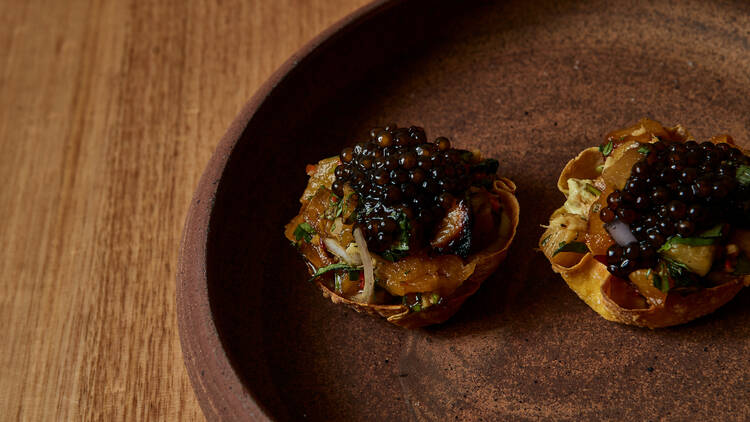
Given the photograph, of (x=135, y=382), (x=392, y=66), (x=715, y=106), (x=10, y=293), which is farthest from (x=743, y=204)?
(x=10, y=293)

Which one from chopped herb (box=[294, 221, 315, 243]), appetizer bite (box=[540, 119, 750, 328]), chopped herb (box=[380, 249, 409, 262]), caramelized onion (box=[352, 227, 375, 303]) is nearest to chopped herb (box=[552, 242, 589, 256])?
appetizer bite (box=[540, 119, 750, 328])

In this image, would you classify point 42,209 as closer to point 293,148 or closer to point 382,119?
point 293,148

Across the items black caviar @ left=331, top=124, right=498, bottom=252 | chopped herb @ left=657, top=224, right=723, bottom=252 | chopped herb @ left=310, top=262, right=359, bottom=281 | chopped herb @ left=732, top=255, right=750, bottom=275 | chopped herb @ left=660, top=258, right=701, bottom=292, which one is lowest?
chopped herb @ left=732, top=255, right=750, bottom=275

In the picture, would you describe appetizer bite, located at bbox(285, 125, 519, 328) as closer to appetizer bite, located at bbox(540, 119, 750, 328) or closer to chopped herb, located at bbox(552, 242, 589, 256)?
chopped herb, located at bbox(552, 242, 589, 256)

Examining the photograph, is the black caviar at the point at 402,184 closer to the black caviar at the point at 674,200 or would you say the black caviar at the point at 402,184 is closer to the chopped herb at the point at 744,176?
the black caviar at the point at 674,200

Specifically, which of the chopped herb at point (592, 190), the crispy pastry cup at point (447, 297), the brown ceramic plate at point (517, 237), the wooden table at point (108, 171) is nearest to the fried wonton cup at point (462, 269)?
the crispy pastry cup at point (447, 297)

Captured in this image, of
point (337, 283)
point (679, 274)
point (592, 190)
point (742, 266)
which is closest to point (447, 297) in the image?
point (337, 283)

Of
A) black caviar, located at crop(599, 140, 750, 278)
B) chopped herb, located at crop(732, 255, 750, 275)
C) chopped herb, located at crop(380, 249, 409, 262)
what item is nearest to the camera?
black caviar, located at crop(599, 140, 750, 278)
